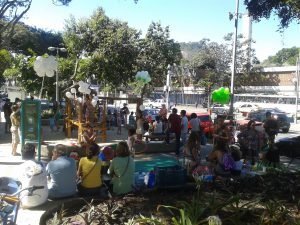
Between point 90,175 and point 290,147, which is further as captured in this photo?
point 290,147

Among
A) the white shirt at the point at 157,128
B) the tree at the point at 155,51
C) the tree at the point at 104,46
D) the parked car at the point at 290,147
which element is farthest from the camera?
the tree at the point at 155,51

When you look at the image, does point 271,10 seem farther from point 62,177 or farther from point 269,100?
point 269,100

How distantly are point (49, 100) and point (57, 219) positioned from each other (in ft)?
86.4

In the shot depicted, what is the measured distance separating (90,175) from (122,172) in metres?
0.57

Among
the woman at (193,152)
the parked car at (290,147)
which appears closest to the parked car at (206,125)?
the parked car at (290,147)

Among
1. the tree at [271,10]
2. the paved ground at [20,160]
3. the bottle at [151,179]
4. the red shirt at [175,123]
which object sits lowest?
the paved ground at [20,160]

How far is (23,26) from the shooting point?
170ft

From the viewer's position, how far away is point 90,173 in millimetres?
7117

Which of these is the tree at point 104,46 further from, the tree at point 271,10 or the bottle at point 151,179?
the bottle at point 151,179

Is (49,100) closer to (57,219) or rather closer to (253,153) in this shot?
(253,153)

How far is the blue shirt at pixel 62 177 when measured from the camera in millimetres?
7203

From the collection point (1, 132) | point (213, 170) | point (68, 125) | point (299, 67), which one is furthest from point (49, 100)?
point (299, 67)

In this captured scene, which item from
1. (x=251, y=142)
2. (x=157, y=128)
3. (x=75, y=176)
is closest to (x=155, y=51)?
(x=157, y=128)

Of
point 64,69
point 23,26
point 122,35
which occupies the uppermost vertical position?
point 23,26
